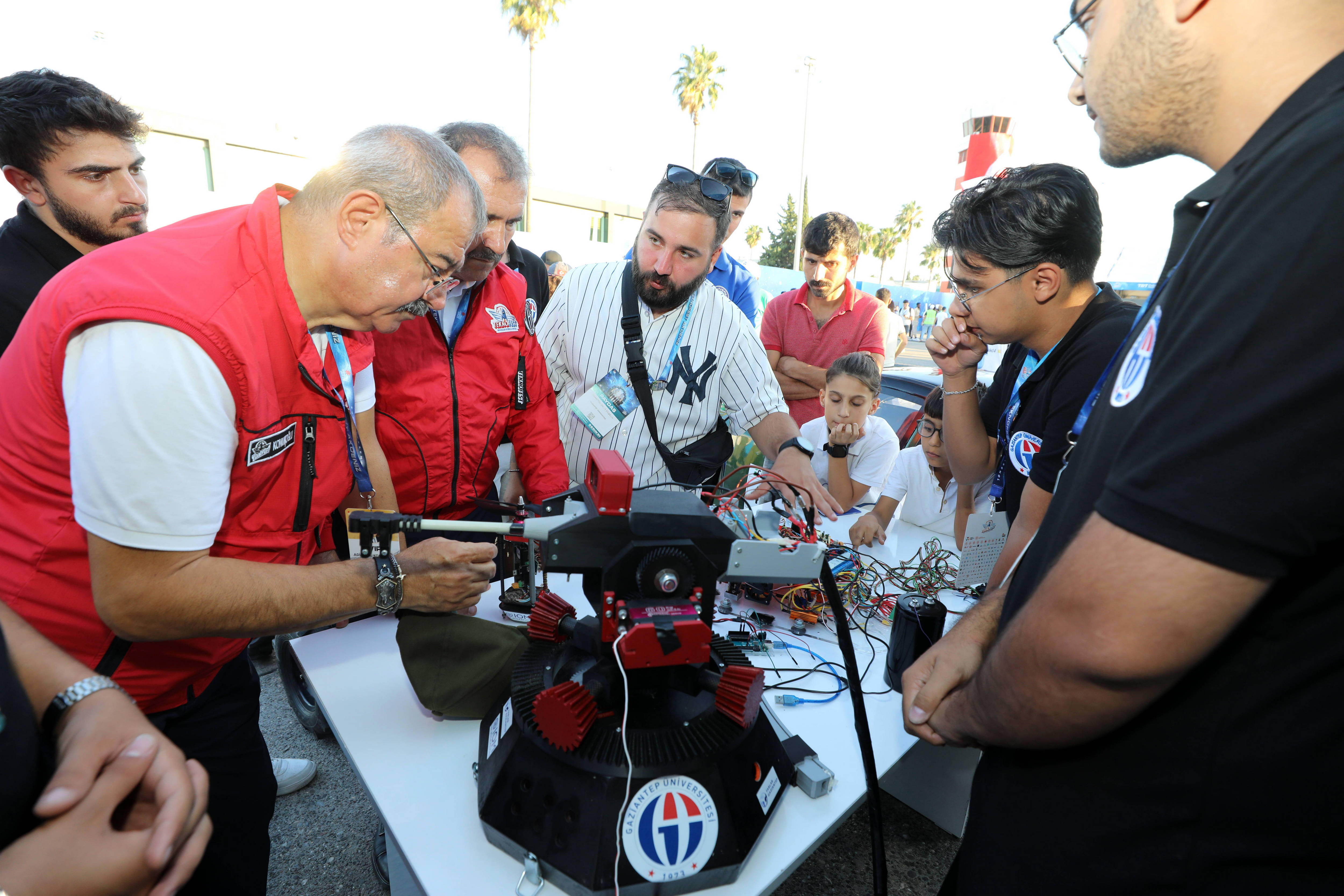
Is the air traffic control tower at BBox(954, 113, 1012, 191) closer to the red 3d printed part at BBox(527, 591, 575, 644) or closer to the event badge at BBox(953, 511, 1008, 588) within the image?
the event badge at BBox(953, 511, 1008, 588)

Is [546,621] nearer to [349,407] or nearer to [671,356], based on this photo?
[349,407]

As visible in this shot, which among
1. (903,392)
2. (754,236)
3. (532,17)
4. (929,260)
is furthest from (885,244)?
(903,392)

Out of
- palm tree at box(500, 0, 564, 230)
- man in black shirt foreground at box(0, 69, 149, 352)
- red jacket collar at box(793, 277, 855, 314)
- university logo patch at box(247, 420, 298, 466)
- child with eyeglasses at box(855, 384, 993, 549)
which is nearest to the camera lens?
Result: university logo patch at box(247, 420, 298, 466)

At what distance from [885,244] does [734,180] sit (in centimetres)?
5284

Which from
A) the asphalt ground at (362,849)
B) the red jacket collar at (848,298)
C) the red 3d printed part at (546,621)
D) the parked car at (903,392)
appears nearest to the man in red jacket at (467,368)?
the red 3d printed part at (546,621)

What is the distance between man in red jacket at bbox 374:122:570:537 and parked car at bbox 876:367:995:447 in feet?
11.2

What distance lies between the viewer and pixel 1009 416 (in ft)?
6.37

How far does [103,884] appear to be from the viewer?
67cm

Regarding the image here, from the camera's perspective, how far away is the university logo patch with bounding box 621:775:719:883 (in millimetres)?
960

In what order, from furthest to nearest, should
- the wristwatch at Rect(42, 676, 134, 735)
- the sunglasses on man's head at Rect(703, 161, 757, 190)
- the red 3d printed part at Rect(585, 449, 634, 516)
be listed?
the sunglasses on man's head at Rect(703, 161, 757, 190)
the red 3d printed part at Rect(585, 449, 634, 516)
the wristwatch at Rect(42, 676, 134, 735)

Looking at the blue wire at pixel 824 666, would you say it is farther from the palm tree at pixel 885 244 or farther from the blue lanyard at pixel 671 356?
the palm tree at pixel 885 244

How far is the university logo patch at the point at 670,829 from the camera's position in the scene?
960 millimetres

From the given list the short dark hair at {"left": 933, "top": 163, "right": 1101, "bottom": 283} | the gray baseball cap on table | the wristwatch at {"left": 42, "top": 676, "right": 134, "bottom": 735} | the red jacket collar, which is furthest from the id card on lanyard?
the red jacket collar

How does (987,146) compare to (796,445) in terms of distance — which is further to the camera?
(987,146)
